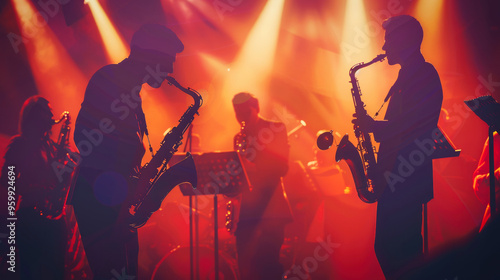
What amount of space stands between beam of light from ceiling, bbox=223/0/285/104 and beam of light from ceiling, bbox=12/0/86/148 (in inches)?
163

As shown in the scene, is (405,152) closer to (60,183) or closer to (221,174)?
(221,174)

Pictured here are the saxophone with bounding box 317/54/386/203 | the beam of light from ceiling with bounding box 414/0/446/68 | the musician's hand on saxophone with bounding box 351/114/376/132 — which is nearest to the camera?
the musician's hand on saxophone with bounding box 351/114/376/132

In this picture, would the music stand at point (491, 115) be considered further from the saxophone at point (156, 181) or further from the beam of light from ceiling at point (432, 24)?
the beam of light from ceiling at point (432, 24)

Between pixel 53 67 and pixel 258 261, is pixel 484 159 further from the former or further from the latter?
pixel 53 67

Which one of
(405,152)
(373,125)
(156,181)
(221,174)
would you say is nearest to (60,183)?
(156,181)

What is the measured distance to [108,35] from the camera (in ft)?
26.1

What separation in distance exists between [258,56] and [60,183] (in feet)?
21.6

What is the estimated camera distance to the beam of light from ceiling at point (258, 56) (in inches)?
332

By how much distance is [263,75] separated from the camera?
10.4m

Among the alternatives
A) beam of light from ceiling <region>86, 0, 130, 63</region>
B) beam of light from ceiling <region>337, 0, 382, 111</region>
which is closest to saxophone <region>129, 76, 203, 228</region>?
beam of light from ceiling <region>86, 0, 130, 63</region>

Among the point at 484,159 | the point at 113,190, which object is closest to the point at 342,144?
the point at 484,159

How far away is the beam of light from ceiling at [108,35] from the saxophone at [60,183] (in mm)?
3651

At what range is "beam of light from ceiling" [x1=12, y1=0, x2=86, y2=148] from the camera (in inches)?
255

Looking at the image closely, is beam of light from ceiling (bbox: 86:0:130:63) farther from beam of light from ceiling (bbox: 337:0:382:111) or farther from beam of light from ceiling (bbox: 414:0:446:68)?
beam of light from ceiling (bbox: 414:0:446:68)
